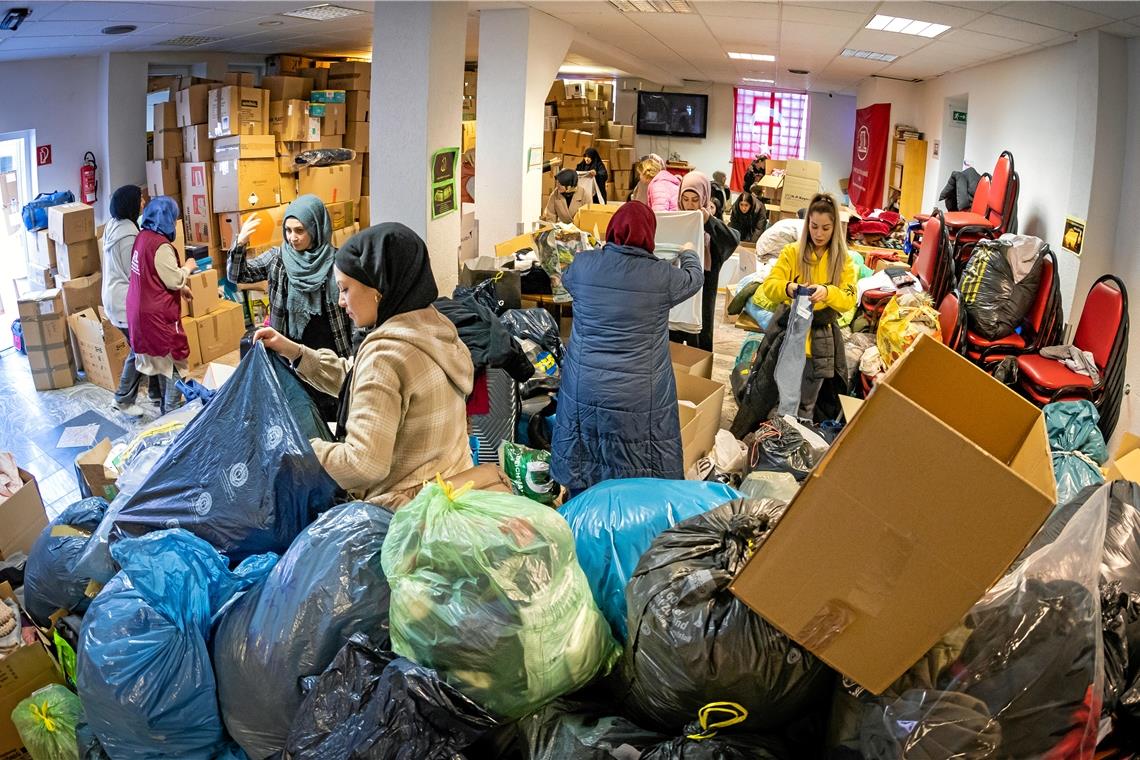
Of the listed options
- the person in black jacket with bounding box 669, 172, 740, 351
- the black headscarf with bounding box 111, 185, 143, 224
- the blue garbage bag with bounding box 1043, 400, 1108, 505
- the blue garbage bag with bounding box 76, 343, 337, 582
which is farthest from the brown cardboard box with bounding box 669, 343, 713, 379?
the black headscarf with bounding box 111, 185, 143, 224

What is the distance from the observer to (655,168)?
6293 millimetres

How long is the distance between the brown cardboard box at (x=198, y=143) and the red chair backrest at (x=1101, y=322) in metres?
6.75

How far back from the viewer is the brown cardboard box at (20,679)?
206cm

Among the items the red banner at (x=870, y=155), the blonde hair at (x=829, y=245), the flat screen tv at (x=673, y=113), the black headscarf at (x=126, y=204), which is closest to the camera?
the blonde hair at (x=829, y=245)

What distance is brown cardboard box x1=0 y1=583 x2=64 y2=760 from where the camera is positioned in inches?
81.0

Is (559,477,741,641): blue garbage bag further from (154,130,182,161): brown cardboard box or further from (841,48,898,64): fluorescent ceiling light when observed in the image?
(154,130,182,161): brown cardboard box

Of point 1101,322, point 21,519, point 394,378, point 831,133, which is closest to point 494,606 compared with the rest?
point 394,378

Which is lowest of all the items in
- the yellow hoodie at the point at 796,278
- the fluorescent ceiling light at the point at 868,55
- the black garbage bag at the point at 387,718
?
the black garbage bag at the point at 387,718

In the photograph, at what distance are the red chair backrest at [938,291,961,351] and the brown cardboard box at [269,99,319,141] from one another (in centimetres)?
575

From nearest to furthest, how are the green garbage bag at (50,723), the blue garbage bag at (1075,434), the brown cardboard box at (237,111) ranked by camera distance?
the green garbage bag at (50,723)
the blue garbage bag at (1075,434)
the brown cardboard box at (237,111)

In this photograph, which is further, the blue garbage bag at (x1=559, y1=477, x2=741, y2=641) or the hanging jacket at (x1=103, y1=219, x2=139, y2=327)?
the hanging jacket at (x1=103, y1=219, x2=139, y2=327)

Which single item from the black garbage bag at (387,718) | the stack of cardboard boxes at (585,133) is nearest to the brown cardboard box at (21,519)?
the black garbage bag at (387,718)

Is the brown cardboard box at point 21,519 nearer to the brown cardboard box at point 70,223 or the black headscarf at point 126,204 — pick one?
the black headscarf at point 126,204

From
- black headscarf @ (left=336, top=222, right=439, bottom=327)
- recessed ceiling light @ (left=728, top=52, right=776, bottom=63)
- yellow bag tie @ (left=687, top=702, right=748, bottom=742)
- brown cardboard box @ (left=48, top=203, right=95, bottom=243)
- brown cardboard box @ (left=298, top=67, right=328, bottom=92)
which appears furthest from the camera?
brown cardboard box @ (left=298, top=67, right=328, bottom=92)
